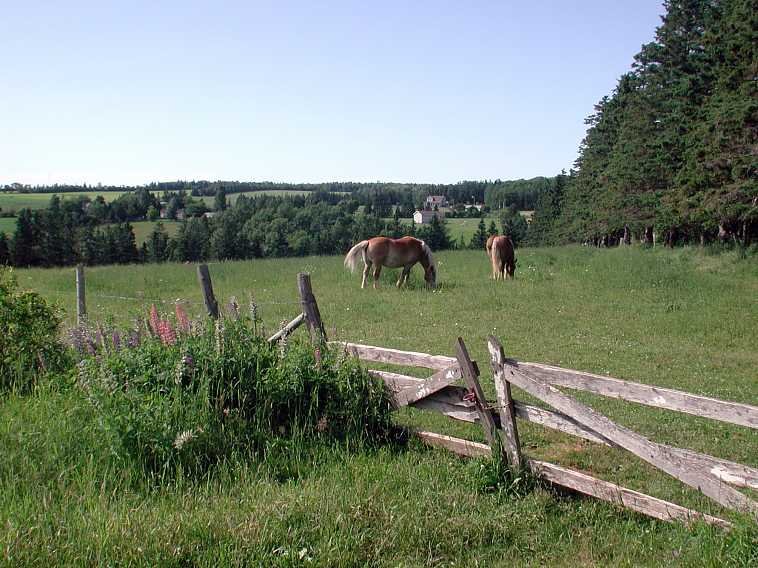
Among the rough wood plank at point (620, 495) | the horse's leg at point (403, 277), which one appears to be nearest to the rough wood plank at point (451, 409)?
the rough wood plank at point (620, 495)

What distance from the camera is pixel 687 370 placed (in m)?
9.70

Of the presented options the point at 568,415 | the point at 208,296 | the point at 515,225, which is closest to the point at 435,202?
the point at 515,225

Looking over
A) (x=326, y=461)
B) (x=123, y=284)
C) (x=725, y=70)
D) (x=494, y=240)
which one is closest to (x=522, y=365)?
(x=326, y=461)

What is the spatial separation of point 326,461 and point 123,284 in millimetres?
20351

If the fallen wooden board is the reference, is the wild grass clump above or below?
above

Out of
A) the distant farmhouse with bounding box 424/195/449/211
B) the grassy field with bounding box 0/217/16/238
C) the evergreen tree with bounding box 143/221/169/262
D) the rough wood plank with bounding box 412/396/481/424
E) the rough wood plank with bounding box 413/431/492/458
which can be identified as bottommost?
the evergreen tree with bounding box 143/221/169/262

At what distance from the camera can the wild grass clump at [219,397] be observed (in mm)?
5020

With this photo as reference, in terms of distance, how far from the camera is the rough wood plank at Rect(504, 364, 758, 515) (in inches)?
163

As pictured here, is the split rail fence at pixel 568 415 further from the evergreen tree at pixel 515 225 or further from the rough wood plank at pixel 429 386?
the evergreen tree at pixel 515 225

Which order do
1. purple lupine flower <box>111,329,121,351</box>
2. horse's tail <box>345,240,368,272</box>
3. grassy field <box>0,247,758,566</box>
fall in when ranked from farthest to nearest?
horse's tail <box>345,240,368,272</box>
purple lupine flower <box>111,329,121,351</box>
grassy field <box>0,247,758,566</box>

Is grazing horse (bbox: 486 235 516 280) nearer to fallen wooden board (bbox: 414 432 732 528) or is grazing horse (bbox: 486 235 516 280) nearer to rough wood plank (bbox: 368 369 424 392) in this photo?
rough wood plank (bbox: 368 369 424 392)

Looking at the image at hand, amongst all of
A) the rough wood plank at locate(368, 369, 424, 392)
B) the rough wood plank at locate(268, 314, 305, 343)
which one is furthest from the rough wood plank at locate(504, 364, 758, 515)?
the rough wood plank at locate(268, 314, 305, 343)

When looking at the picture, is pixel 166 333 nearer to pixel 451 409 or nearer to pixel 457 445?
pixel 451 409

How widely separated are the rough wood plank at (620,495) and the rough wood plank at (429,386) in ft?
3.14
